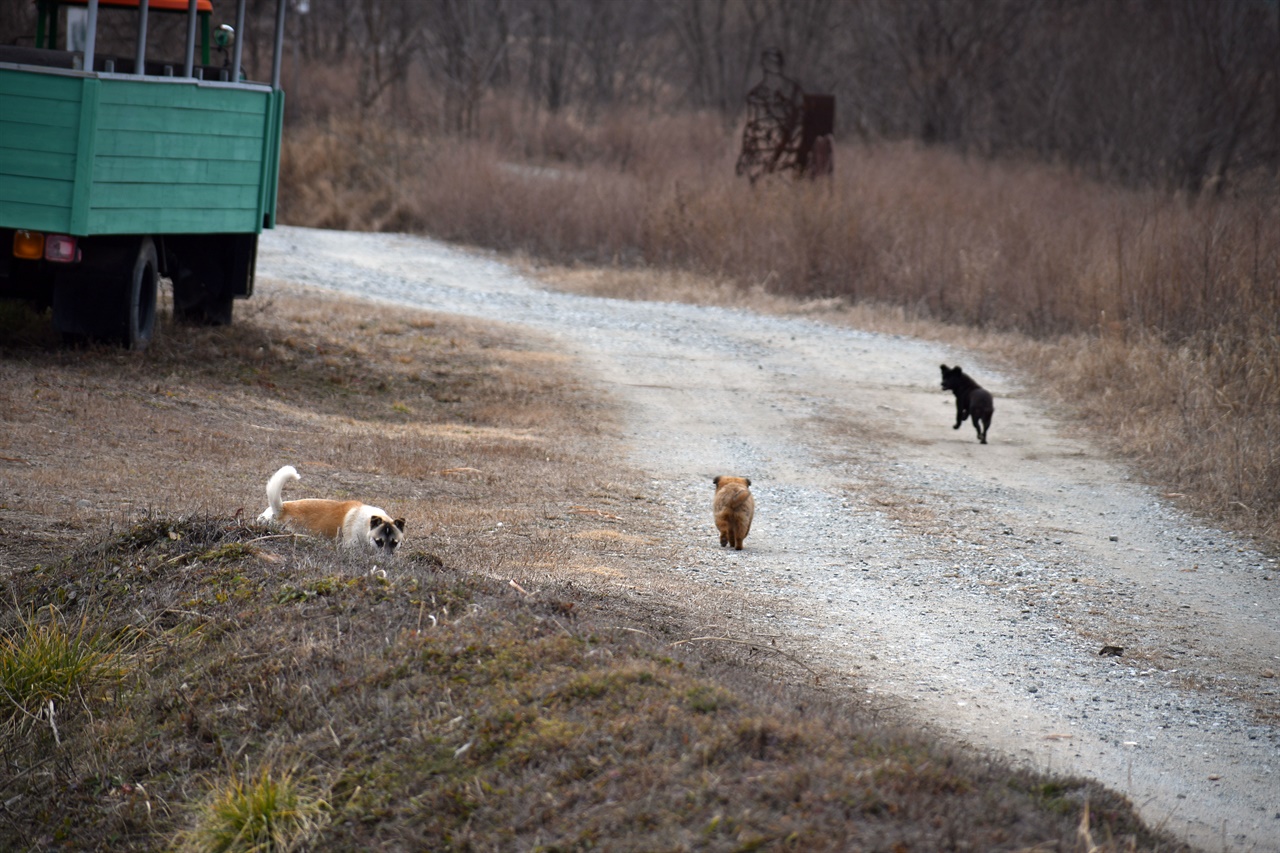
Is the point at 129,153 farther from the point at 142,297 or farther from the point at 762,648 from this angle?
the point at 762,648

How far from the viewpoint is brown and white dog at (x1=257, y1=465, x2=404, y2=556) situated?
5.75 meters

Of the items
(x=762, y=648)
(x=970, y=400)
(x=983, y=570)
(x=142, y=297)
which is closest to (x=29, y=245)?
(x=142, y=297)

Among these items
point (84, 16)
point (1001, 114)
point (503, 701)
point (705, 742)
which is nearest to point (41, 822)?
point (503, 701)

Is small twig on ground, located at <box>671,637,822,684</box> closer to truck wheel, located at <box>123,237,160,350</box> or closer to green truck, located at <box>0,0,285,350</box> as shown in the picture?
green truck, located at <box>0,0,285,350</box>

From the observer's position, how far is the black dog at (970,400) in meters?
11.4

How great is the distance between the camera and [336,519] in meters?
6.04

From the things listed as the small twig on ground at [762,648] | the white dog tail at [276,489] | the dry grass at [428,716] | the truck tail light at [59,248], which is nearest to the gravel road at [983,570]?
the small twig on ground at [762,648]

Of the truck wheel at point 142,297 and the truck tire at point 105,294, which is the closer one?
the truck tire at point 105,294

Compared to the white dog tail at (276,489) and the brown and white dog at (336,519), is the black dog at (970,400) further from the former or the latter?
the white dog tail at (276,489)

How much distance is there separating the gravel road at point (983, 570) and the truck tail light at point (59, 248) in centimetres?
459

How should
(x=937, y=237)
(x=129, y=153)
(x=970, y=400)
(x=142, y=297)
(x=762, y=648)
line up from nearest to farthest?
1. (x=762, y=648)
2. (x=129, y=153)
3. (x=142, y=297)
4. (x=970, y=400)
5. (x=937, y=237)

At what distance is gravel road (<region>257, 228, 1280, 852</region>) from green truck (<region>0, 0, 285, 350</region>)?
4171 millimetres

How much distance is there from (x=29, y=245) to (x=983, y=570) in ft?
24.4

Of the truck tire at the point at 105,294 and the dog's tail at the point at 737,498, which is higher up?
the truck tire at the point at 105,294
